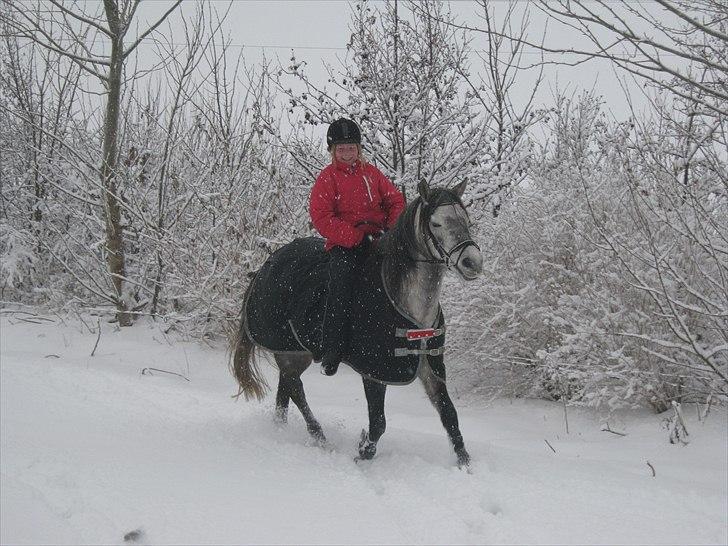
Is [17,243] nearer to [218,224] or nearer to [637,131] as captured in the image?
[218,224]

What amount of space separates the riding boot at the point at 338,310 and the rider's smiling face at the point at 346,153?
67 cm

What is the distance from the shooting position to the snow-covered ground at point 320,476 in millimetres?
2824

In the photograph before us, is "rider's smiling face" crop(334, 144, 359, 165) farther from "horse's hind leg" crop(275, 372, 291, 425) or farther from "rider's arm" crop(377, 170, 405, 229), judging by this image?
"horse's hind leg" crop(275, 372, 291, 425)

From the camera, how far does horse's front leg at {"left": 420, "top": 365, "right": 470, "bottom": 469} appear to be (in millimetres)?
3758

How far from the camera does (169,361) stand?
7570 millimetres

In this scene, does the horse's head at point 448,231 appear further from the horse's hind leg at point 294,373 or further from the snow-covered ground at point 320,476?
the horse's hind leg at point 294,373

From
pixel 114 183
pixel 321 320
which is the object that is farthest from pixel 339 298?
pixel 114 183

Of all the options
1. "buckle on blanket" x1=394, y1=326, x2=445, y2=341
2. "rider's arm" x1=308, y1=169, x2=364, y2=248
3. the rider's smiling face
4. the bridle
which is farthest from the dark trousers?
the rider's smiling face

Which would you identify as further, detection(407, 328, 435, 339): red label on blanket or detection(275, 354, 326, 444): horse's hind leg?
detection(275, 354, 326, 444): horse's hind leg

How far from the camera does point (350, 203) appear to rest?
411 centimetres

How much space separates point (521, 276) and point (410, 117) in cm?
287

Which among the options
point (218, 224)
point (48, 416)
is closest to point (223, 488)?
point (48, 416)

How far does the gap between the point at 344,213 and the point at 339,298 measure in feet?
2.10

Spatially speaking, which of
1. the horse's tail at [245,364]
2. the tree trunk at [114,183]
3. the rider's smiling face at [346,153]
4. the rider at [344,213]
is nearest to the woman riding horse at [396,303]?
the rider at [344,213]
